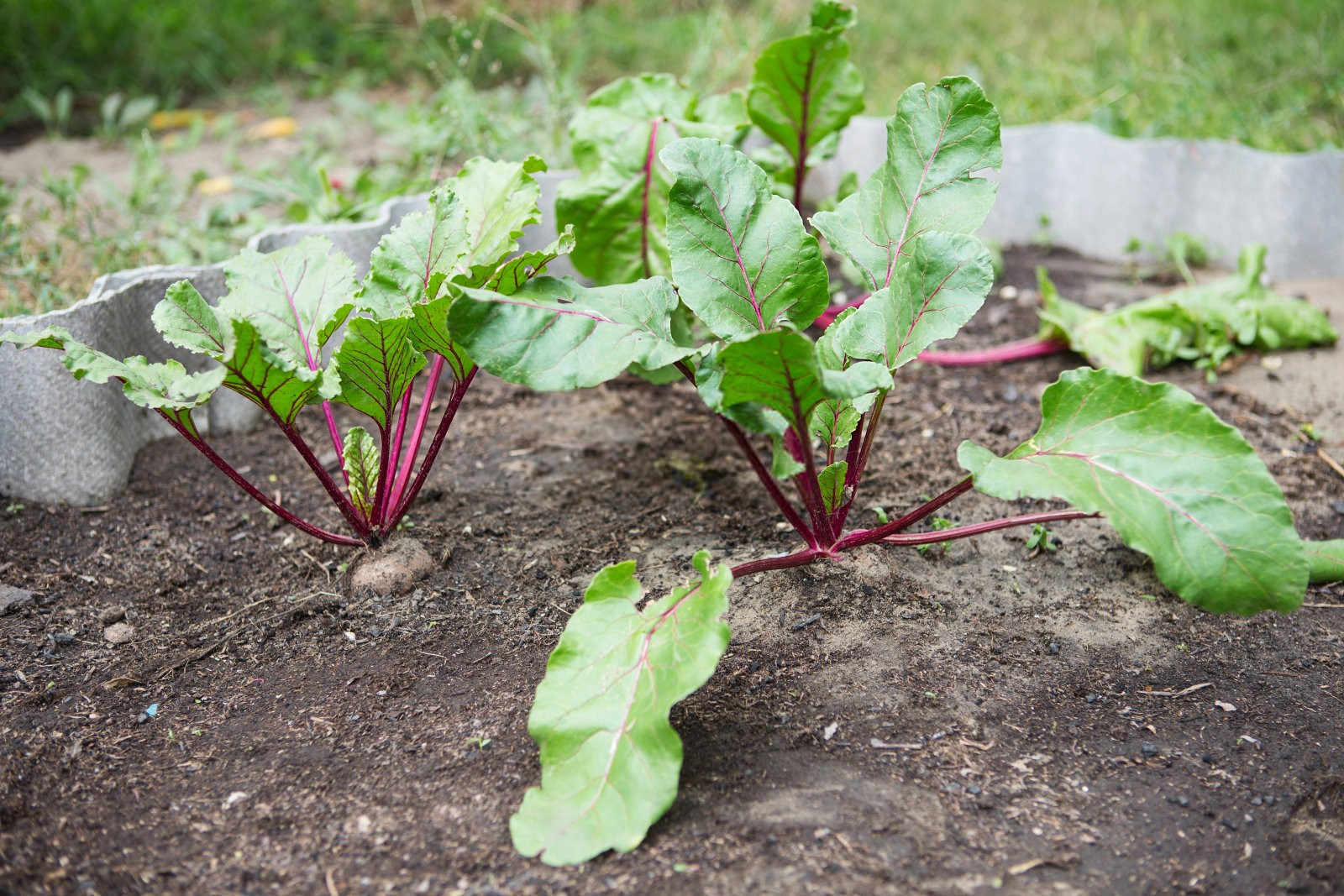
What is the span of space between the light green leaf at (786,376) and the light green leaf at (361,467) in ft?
2.41

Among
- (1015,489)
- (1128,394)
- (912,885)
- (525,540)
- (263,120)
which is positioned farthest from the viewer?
(263,120)

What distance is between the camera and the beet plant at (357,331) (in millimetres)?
1747

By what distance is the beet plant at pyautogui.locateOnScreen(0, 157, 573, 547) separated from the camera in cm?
175

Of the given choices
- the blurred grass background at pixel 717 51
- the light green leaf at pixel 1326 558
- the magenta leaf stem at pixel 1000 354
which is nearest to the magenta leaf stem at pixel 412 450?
the magenta leaf stem at pixel 1000 354

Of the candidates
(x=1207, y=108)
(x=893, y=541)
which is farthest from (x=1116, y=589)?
(x=1207, y=108)

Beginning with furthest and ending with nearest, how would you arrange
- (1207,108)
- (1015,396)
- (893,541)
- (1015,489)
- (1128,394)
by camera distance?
(1207,108) → (1015,396) → (893,541) → (1128,394) → (1015,489)

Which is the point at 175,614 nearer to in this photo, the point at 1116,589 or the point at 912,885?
the point at 912,885

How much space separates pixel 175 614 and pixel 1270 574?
187 cm

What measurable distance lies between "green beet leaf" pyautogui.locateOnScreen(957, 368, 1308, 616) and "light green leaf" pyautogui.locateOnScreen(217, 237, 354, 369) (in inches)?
46.4

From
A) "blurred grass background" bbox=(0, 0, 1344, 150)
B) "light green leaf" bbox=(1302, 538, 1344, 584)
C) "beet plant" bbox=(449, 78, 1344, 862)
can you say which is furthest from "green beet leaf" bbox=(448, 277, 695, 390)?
"blurred grass background" bbox=(0, 0, 1344, 150)

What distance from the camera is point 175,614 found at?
200cm

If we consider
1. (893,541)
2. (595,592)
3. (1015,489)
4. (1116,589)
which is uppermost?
(1015,489)

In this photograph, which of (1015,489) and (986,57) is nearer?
(1015,489)

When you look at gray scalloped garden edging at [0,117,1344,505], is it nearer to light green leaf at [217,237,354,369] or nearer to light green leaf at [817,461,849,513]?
light green leaf at [217,237,354,369]
